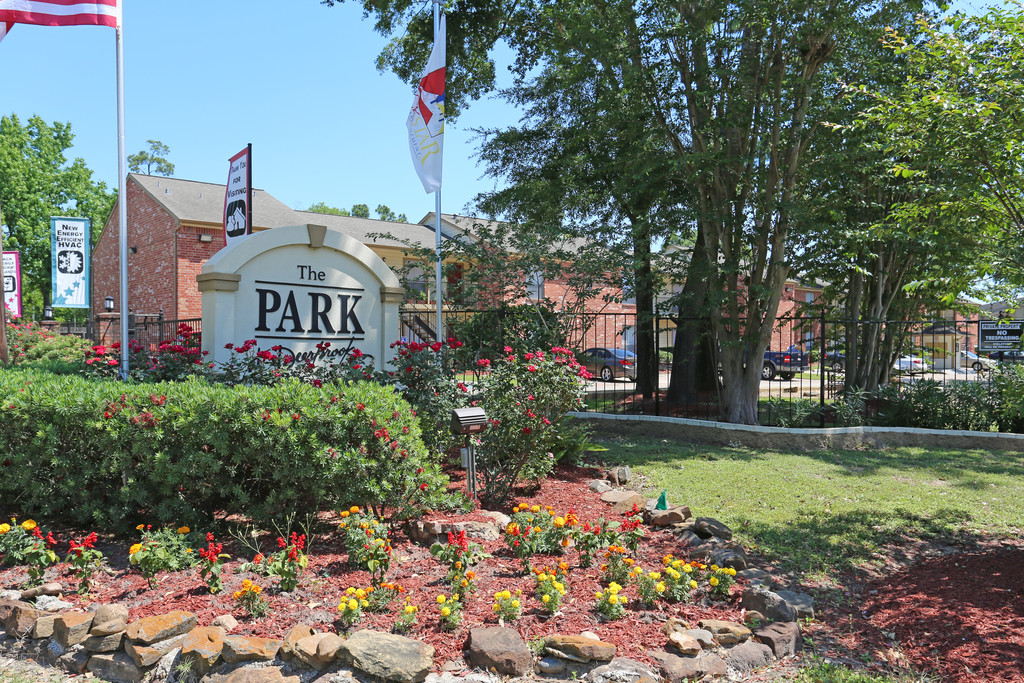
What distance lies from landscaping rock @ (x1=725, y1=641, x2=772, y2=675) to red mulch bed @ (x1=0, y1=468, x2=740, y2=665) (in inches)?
13.6

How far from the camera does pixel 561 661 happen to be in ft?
10.8

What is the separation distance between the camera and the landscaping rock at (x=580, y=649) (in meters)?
3.26

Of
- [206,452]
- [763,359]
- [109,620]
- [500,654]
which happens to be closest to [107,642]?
[109,620]

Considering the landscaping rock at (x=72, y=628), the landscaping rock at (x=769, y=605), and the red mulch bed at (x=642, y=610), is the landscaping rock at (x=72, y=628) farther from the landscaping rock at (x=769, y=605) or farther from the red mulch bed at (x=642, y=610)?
the landscaping rock at (x=769, y=605)

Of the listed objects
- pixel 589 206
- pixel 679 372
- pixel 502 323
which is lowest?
pixel 679 372

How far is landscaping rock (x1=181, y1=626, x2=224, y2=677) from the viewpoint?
3.22 meters

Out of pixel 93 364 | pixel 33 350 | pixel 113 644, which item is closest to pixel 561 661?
→ pixel 113 644

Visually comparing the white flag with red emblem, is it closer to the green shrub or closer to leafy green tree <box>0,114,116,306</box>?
the green shrub

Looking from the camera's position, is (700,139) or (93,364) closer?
(93,364)

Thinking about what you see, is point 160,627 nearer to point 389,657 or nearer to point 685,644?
point 389,657

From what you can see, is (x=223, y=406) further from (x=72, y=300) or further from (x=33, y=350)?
(x=72, y=300)

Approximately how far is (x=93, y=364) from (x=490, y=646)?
18.5ft

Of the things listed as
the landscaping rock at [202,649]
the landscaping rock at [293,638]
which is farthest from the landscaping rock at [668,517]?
the landscaping rock at [202,649]

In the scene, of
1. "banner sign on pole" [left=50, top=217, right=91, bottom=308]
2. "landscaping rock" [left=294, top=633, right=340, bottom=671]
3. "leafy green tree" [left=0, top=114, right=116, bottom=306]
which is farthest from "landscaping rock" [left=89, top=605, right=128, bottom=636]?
"leafy green tree" [left=0, top=114, right=116, bottom=306]
